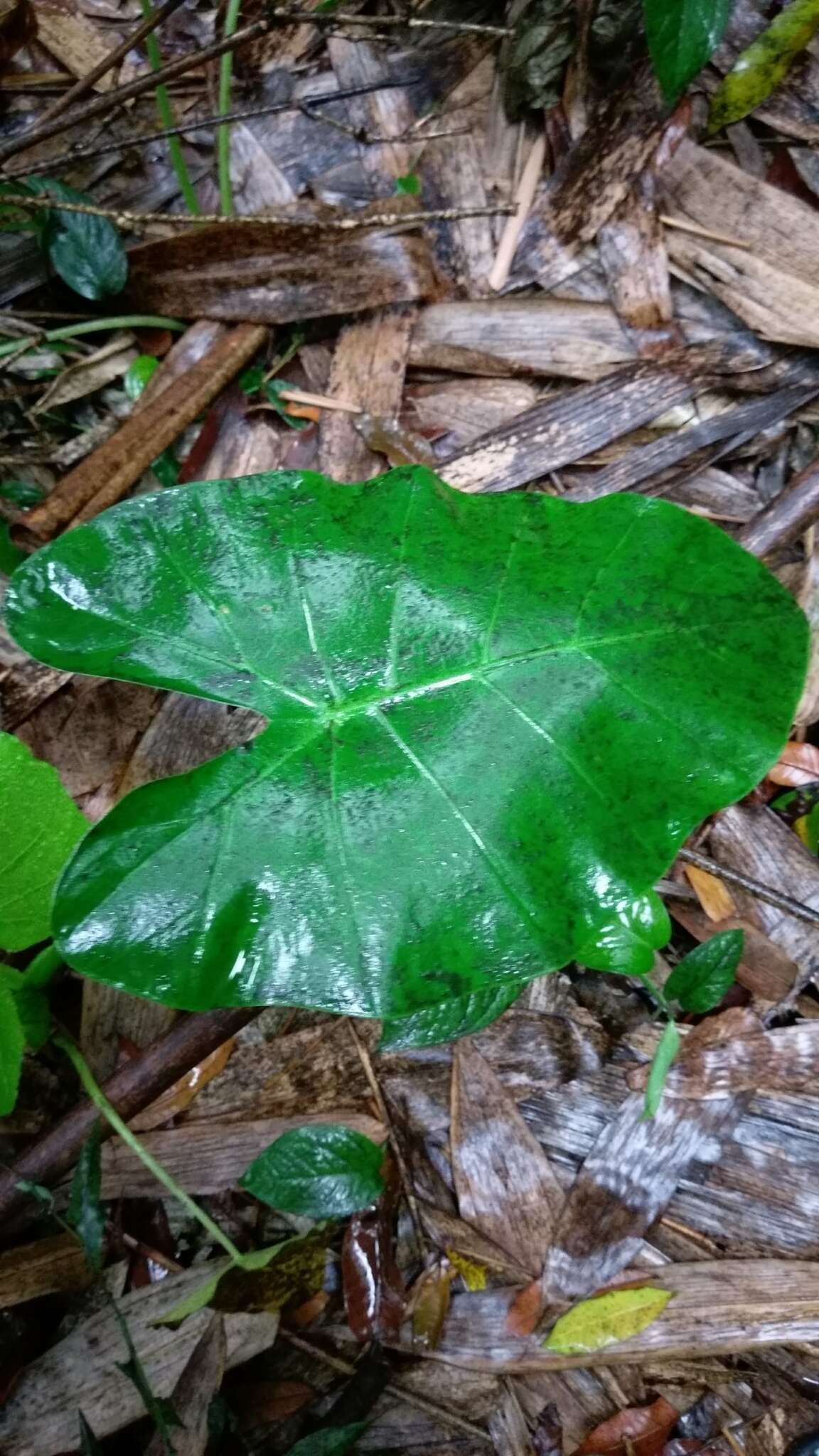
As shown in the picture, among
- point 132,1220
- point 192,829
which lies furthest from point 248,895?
point 132,1220

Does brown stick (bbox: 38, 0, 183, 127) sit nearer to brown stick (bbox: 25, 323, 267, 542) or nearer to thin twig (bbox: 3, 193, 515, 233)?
thin twig (bbox: 3, 193, 515, 233)

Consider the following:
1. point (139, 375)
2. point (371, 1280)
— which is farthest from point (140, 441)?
point (371, 1280)

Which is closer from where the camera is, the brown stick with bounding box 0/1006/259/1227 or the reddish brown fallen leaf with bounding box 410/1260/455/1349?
the brown stick with bounding box 0/1006/259/1227

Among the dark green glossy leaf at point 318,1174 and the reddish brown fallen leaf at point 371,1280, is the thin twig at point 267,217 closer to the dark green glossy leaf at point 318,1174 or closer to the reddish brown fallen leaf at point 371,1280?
the dark green glossy leaf at point 318,1174

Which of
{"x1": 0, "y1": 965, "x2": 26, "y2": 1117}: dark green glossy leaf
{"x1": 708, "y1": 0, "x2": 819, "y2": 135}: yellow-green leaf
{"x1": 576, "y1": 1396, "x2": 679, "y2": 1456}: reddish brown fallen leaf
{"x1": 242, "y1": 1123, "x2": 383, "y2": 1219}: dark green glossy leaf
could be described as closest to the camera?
{"x1": 0, "y1": 965, "x2": 26, "y2": 1117}: dark green glossy leaf

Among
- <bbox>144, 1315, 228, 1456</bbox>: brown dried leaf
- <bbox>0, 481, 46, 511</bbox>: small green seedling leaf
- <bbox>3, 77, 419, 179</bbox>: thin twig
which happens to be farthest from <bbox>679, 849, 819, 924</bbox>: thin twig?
<bbox>3, 77, 419, 179</bbox>: thin twig

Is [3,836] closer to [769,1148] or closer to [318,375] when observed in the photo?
→ [318,375]
